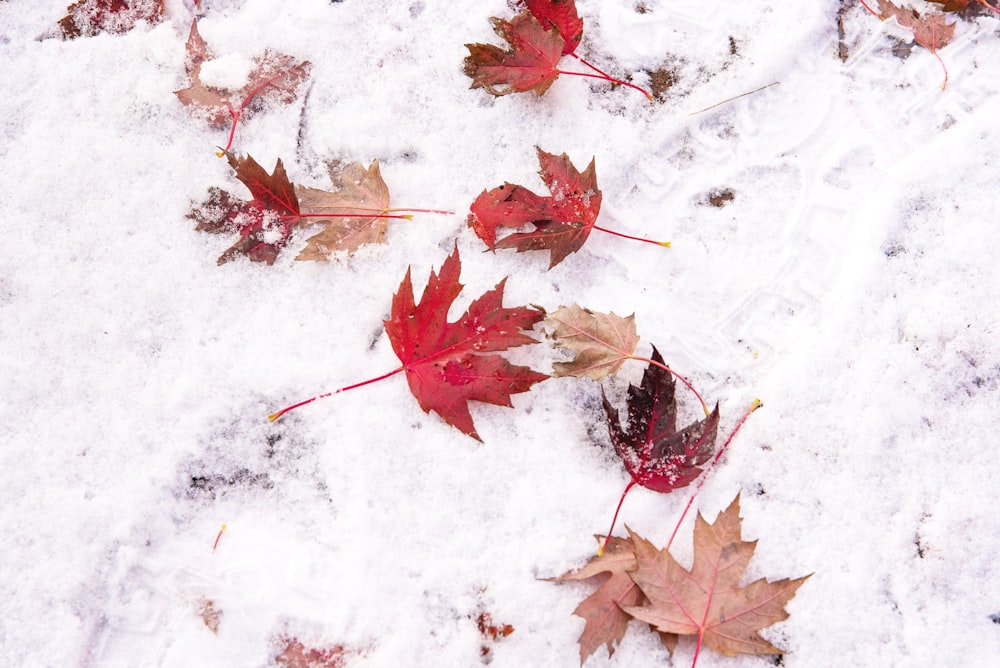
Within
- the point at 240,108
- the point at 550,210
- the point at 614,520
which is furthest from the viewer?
the point at 240,108

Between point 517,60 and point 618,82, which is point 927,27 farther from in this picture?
point 517,60

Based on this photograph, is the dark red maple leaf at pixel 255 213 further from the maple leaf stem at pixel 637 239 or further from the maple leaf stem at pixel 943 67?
the maple leaf stem at pixel 943 67

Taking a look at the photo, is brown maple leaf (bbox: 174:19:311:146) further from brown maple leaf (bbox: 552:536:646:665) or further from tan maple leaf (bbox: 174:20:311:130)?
brown maple leaf (bbox: 552:536:646:665)

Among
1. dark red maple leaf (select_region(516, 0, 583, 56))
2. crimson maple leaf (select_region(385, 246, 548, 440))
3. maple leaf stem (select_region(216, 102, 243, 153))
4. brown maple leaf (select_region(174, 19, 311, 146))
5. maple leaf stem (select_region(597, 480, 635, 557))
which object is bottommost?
maple leaf stem (select_region(597, 480, 635, 557))

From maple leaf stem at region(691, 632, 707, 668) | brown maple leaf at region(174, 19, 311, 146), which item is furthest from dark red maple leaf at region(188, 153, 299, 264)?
maple leaf stem at region(691, 632, 707, 668)

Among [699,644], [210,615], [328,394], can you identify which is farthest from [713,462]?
[210,615]

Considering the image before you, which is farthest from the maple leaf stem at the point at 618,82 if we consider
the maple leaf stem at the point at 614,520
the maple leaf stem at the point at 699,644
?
the maple leaf stem at the point at 699,644
